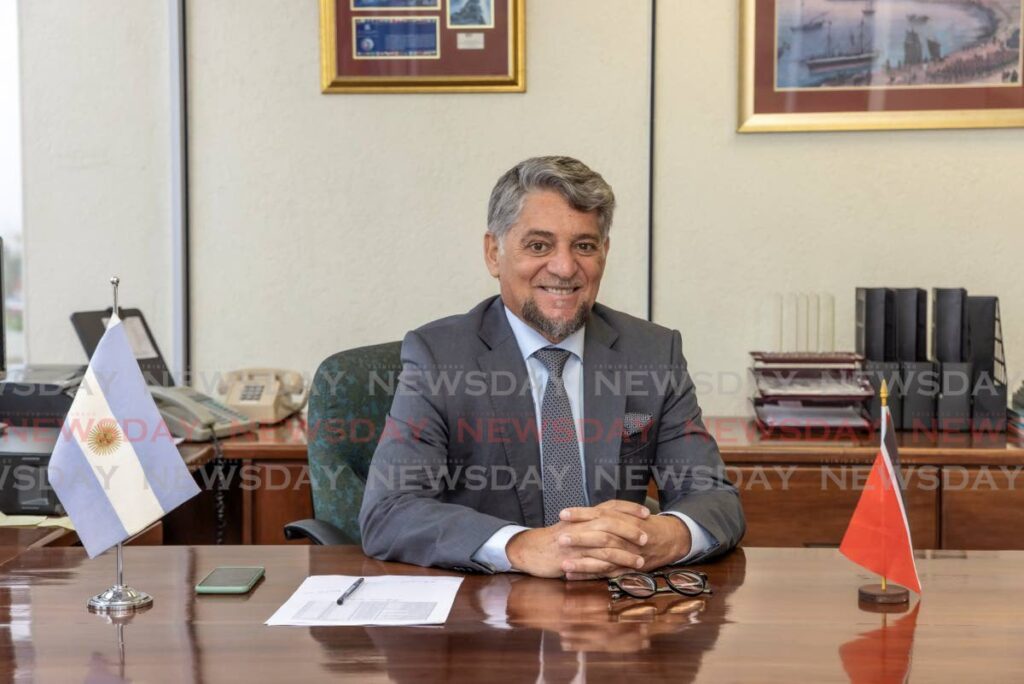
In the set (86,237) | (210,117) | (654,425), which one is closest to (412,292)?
(210,117)

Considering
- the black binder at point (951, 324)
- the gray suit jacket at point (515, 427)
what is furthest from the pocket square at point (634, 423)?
the black binder at point (951, 324)

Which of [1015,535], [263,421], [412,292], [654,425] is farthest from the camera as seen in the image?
[412,292]

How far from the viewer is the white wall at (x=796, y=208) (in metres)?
3.21

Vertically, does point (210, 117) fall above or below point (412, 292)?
above

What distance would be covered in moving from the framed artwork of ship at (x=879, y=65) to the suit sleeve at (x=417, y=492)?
155 centimetres

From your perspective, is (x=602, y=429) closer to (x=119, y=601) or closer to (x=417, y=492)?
(x=417, y=492)

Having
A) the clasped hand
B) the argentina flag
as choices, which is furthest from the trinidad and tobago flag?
the argentina flag

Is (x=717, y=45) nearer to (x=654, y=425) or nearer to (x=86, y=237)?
(x=654, y=425)

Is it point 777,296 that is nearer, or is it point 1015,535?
point 1015,535

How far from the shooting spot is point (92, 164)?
3381mm

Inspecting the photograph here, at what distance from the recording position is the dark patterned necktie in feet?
7.04

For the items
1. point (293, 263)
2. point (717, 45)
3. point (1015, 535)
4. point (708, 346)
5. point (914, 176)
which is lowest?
point (1015, 535)

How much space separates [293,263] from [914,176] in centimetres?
187

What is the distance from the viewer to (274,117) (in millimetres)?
3324
